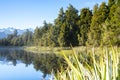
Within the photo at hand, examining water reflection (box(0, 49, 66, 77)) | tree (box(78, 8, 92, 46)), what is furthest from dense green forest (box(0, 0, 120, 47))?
water reflection (box(0, 49, 66, 77))

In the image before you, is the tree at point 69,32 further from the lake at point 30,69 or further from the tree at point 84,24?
the lake at point 30,69

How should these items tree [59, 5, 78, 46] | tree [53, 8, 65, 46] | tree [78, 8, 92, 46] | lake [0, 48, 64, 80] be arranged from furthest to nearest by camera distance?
tree [53, 8, 65, 46] → tree [59, 5, 78, 46] → tree [78, 8, 92, 46] → lake [0, 48, 64, 80]

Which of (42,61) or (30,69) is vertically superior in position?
(42,61)

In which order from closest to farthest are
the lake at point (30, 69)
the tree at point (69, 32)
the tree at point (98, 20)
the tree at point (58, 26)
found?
the lake at point (30, 69), the tree at point (98, 20), the tree at point (69, 32), the tree at point (58, 26)

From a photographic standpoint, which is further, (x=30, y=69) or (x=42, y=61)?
(x=42, y=61)

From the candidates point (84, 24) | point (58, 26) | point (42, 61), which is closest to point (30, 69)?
point (42, 61)

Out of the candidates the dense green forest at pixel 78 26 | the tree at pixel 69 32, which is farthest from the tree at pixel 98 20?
the tree at pixel 69 32

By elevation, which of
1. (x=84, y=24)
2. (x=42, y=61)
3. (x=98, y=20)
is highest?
(x=84, y=24)

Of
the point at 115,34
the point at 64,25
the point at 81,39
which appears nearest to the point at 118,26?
the point at 115,34

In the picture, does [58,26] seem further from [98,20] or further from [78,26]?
[98,20]

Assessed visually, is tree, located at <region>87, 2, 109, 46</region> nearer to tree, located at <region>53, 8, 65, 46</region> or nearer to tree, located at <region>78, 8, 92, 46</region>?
tree, located at <region>78, 8, 92, 46</region>

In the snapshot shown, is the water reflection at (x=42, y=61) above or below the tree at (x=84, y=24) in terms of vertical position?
below

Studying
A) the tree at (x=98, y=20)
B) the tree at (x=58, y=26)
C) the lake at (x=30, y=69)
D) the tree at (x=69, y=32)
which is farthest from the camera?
the tree at (x=58, y=26)

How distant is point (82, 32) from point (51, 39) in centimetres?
1599
